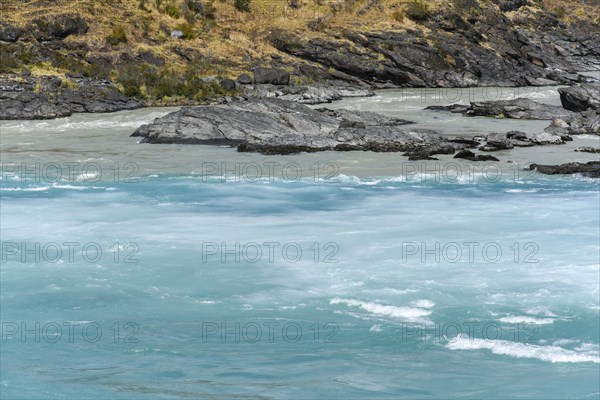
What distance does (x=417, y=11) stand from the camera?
67.9m

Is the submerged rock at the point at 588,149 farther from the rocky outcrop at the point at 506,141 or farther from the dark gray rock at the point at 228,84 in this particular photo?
the dark gray rock at the point at 228,84

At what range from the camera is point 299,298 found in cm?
1628

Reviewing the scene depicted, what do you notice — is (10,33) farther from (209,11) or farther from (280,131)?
(280,131)

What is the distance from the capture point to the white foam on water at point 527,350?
520 inches

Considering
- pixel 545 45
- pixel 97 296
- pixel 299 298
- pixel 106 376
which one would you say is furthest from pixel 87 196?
pixel 545 45

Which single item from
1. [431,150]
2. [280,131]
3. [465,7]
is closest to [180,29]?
[465,7]

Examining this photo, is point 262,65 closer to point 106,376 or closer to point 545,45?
point 545,45

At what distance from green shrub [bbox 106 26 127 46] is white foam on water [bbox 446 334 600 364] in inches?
1859

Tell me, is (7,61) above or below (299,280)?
above

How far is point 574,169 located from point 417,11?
1679 inches

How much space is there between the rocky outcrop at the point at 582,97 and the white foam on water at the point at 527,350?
31014 mm

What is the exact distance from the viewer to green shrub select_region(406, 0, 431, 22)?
67.8 metres

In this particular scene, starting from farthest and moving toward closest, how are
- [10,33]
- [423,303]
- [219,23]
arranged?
[219,23] → [10,33] → [423,303]

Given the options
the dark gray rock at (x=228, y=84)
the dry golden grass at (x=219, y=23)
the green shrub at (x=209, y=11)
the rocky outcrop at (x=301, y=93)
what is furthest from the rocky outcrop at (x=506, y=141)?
the green shrub at (x=209, y=11)
